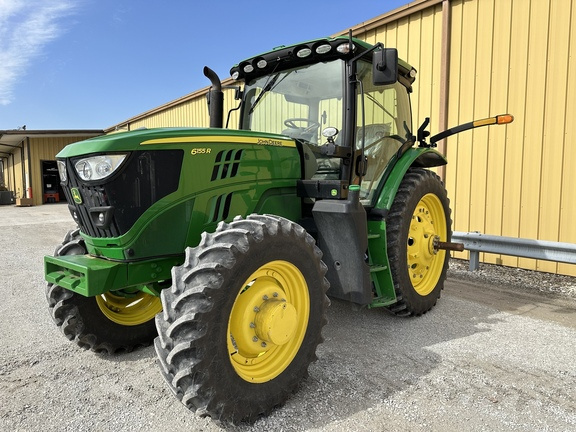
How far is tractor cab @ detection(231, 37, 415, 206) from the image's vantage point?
3201 mm

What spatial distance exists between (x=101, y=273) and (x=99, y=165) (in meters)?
0.61

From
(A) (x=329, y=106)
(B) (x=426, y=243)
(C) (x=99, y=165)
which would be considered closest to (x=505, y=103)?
(B) (x=426, y=243)

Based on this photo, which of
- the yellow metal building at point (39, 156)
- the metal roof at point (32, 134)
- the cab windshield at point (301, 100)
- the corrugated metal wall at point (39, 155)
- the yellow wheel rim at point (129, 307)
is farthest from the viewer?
the corrugated metal wall at point (39, 155)

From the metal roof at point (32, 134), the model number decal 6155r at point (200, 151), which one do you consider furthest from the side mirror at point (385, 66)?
the metal roof at point (32, 134)

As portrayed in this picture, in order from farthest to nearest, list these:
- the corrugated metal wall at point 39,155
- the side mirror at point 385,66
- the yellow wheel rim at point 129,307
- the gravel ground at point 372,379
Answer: the corrugated metal wall at point 39,155, the yellow wheel rim at point 129,307, the side mirror at point 385,66, the gravel ground at point 372,379

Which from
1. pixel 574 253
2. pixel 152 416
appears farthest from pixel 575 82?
pixel 152 416

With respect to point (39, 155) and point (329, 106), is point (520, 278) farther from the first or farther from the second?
point (39, 155)

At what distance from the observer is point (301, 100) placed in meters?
3.52

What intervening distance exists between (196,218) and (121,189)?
47 centimetres

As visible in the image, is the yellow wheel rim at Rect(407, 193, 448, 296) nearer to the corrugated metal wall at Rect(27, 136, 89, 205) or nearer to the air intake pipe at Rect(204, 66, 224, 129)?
the air intake pipe at Rect(204, 66, 224, 129)

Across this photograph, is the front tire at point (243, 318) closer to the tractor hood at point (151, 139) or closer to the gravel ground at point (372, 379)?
the gravel ground at point (372, 379)

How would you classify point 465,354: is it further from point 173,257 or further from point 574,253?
point 574,253

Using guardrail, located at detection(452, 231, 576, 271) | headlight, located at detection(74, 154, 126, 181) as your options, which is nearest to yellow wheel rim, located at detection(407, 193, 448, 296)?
guardrail, located at detection(452, 231, 576, 271)

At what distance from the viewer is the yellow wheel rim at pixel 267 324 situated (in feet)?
7.66
